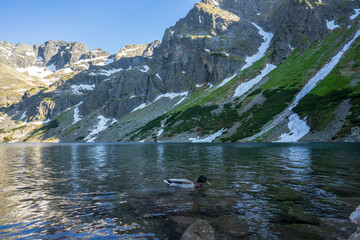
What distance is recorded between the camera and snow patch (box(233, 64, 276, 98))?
14127cm

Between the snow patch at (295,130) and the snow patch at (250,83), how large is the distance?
6139 centimetres

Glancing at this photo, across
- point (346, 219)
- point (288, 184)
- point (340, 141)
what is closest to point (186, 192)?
point (288, 184)

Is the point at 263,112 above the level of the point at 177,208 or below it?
above

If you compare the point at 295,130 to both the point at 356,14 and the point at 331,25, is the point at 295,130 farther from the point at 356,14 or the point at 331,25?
the point at 356,14

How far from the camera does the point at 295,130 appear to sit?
74938mm

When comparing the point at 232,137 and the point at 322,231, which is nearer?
the point at 322,231

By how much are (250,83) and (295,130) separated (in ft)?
255

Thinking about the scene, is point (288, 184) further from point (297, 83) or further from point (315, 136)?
point (297, 83)

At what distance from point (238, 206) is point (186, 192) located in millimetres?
4302

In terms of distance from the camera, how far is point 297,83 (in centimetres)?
10850

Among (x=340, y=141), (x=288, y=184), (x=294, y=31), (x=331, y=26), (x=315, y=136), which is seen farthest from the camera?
(x=294, y=31)

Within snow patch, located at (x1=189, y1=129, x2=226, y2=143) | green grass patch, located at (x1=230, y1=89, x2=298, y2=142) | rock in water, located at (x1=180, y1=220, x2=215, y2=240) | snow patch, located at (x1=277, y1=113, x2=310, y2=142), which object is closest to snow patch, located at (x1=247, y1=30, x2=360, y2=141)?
snow patch, located at (x1=277, y1=113, x2=310, y2=142)

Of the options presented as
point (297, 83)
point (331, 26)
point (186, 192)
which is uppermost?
point (331, 26)

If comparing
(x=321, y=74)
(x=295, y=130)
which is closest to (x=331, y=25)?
(x=321, y=74)
